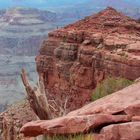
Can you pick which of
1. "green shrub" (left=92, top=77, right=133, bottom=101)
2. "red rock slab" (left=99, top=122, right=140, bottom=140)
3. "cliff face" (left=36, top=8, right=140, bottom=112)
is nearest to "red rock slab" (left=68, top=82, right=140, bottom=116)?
"red rock slab" (left=99, top=122, right=140, bottom=140)

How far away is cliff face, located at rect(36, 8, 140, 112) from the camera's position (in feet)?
104

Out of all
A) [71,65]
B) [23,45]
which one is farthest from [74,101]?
[23,45]

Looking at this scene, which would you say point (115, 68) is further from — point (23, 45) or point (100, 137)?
point (23, 45)

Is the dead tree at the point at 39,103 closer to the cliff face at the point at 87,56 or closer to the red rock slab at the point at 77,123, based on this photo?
the red rock slab at the point at 77,123

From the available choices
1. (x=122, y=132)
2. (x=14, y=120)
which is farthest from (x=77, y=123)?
(x=14, y=120)

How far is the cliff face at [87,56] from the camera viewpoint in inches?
1249

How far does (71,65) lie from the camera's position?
3825 centimetres

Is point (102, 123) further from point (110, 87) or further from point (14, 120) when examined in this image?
point (14, 120)

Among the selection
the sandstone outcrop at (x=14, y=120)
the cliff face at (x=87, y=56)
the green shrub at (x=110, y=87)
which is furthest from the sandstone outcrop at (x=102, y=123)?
the sandstone outcrop at (x=14, y=120)

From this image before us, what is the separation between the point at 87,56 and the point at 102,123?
23545 millimetres

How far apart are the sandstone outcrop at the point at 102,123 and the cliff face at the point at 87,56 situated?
53.6 ft

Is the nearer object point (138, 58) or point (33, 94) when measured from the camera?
point (33, 94)

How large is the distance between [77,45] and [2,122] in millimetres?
7048

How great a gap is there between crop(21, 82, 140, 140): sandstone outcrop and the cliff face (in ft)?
53.6
